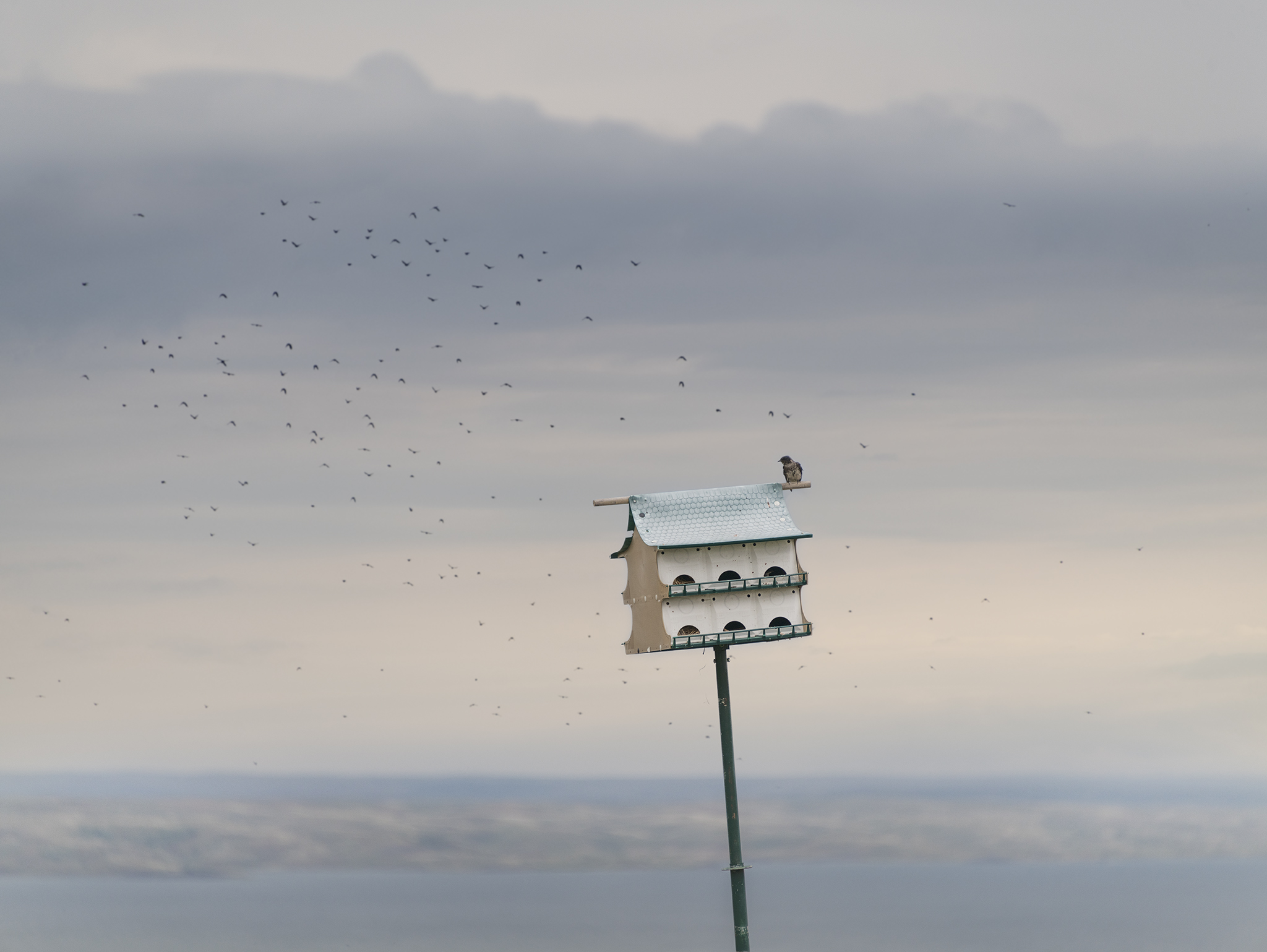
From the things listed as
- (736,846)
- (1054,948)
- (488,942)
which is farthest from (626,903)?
(736,846)

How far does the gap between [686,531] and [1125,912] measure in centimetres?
6996

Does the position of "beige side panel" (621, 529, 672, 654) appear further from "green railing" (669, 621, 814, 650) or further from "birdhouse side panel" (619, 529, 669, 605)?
"green railing" (669, 621, 814, 650)

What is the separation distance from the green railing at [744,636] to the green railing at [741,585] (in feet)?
2.10

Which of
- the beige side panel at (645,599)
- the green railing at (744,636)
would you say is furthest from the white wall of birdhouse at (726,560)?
the green railing at (744,636)

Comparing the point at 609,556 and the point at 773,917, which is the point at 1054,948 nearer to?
the point at 773,917

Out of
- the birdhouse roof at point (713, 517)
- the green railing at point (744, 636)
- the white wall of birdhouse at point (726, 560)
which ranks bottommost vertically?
the green railing at point (744, 636)

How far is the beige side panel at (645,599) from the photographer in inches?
952

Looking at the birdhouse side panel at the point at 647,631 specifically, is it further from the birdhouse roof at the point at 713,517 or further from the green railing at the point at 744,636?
the birdhouse roof at the point at 713,517

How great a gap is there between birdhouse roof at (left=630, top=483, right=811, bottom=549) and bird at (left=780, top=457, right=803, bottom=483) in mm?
278

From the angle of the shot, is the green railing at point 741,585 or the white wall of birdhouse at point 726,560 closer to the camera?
the green railing at point 741,585

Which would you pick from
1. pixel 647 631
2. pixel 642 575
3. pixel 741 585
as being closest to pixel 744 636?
pixel 741 585

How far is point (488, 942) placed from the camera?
7075cm

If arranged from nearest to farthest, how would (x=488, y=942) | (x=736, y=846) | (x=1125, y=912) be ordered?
1. (x=736, y=846)
2. (x=488, y=942)
3. (x=1125, y=912)

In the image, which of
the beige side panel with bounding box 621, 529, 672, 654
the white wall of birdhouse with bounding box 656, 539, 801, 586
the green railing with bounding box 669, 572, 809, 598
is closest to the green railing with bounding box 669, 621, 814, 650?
the beige side panel with bounding box 621, 529, 672, 654
